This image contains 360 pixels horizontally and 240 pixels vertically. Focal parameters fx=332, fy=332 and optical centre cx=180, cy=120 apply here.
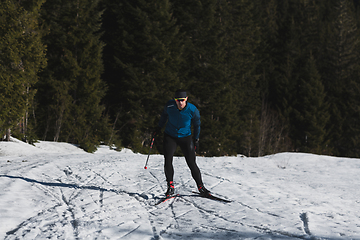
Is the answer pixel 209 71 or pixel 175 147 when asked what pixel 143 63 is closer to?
pixel 209 71

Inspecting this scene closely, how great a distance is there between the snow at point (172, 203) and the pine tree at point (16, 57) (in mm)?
5080

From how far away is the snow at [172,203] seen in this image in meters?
4.20

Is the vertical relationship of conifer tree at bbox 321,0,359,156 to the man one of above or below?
above

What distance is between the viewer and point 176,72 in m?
26.0

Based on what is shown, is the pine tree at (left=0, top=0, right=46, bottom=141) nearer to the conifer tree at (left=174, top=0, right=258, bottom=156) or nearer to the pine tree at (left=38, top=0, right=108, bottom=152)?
the pine tree at (left=38, top=0, right=108, bottom=152)

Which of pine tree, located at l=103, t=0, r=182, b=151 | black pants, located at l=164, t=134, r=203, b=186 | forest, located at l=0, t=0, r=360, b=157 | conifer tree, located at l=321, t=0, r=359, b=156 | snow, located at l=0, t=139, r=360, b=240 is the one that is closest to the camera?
snow, located at l=0, t=139, r=360, b=240

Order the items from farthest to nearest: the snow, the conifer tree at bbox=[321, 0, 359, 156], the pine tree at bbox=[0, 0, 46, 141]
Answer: the conifer tree at bbox=[321, 0, 359, 156]
the pine tree at bbox=[0, 0, 46, 141]
the snow

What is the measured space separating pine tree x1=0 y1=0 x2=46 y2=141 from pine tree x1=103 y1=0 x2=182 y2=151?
1047 centimetres

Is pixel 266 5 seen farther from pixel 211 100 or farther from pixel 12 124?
pixel 12 124

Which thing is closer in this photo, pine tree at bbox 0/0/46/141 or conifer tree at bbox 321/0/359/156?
pine tree at bbox 0/0/46/141

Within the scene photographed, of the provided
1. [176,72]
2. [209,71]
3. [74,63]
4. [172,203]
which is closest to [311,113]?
[209,71]

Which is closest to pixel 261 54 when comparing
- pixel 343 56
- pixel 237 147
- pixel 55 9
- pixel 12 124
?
pixel 343 56

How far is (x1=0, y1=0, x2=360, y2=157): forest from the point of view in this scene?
590 inches

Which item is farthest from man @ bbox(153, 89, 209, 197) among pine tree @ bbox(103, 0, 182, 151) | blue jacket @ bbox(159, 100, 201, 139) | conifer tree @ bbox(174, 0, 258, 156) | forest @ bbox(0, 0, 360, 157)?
conifer tree @ bbox(174, 0, 258, 156)
